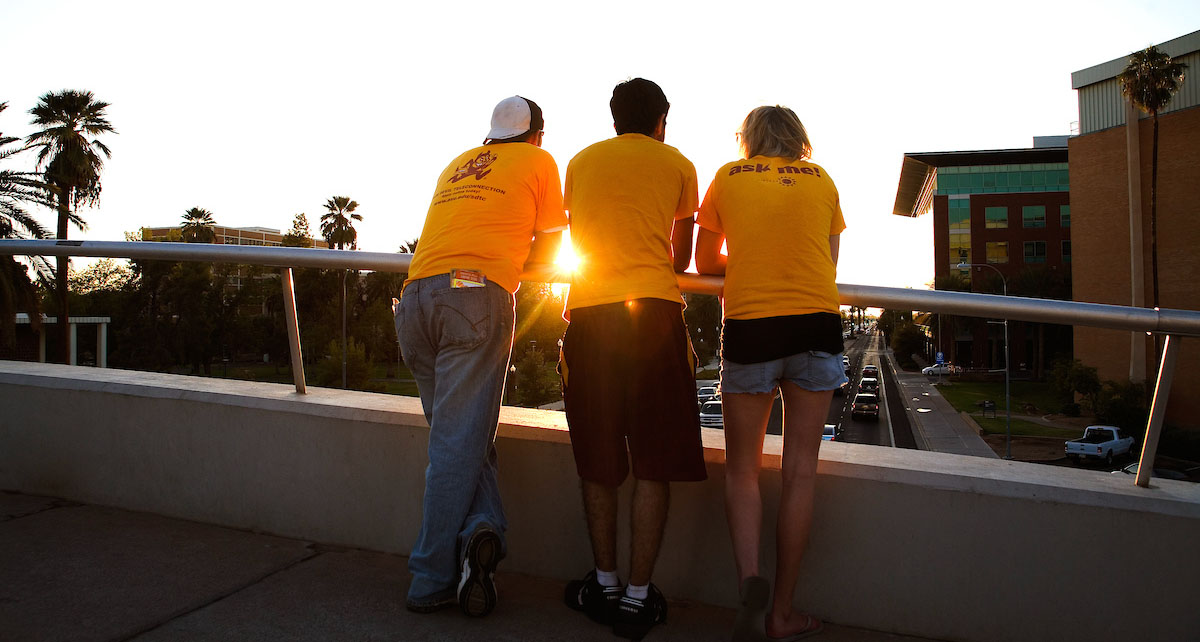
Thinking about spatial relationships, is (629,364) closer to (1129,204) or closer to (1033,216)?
(1129,204)

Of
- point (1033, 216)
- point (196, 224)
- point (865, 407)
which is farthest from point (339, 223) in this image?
point (1033, 216)

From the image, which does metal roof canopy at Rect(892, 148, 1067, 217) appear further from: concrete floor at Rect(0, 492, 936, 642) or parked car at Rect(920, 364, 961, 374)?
concrete floor at Rect(0, 492, 936, 642)

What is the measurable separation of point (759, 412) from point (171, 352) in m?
39.3

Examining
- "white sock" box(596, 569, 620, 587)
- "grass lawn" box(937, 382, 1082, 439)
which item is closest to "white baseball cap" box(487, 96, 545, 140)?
"white sock" box(596, 569, 620, 587)

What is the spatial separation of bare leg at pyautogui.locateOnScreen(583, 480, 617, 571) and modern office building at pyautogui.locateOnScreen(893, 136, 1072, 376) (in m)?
72.0

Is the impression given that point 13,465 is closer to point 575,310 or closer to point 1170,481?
point 575,310

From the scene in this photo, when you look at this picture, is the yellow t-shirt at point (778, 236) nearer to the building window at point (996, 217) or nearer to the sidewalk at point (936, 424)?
the sidewalk at point (936, 424)

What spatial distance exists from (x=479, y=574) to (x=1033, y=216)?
8044 centimetres

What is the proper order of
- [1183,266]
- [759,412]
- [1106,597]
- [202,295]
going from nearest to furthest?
1. [1106,597]
2. [759,412]
3. [202,295]
4. [1183,266]

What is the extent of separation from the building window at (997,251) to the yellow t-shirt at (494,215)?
7888 centimetres

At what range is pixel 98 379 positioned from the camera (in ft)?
12.1

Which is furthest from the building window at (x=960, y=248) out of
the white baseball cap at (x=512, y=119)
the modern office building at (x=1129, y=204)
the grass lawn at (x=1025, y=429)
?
the white baseball cap at (x=512, y=119)

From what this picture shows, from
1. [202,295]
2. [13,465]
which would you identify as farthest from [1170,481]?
[202,295]

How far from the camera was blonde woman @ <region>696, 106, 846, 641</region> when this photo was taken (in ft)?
7.76
